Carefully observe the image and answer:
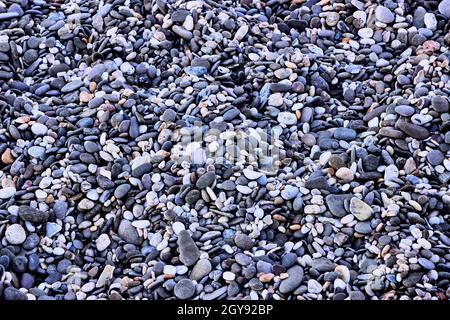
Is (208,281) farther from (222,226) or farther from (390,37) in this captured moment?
(390,37)

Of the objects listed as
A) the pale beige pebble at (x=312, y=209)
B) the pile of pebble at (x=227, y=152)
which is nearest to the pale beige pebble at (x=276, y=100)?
the pile of pebble at (x=227, y=152)

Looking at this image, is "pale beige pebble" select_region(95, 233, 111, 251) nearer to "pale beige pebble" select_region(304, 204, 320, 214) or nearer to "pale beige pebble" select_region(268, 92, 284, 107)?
"pale beige pebble" select_region(304, 204, 320, 214)

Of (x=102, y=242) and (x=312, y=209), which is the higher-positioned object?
(x=312, y=209)

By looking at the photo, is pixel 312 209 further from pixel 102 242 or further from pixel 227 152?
→ pixel 102 242

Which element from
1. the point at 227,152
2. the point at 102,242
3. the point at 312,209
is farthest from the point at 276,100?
the point at 102,242

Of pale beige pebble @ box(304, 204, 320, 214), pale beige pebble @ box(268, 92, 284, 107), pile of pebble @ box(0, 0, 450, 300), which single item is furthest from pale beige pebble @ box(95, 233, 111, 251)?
pale beige pebble @ box(268, 92, 284, 107)

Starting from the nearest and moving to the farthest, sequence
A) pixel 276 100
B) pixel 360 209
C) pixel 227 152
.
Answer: pixel 360 209 → pixel 227 152 → pixel 276 100

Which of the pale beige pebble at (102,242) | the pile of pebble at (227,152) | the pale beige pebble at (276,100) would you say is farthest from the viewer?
the pale beige pebble at (276,100)

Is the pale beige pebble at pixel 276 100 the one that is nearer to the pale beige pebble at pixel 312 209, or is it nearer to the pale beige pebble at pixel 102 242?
the pale beige pebble at pixel 312 209
